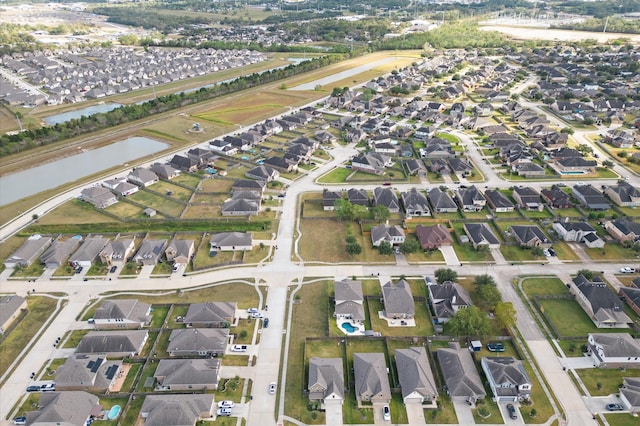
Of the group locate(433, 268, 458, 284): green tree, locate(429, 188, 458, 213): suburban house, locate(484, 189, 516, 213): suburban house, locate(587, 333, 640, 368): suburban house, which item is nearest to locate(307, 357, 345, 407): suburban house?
locate(433, 268, 458, 284): green tree

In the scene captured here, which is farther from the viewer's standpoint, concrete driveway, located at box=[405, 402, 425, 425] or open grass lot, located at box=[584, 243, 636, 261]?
open grass lot, located at box=[584, 243, 636, 261]

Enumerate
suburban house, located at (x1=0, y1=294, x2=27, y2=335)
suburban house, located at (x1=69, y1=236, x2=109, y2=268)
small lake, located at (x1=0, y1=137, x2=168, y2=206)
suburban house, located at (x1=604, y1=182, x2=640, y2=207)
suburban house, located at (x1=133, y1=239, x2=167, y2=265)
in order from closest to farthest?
suburban house, located at (x1=0, y1=294, x2=27, y2=335), suburban house, located at (x1=69, y1=236, x2=109, y2=268), suburban house, located at (x1=133, y1=239, x2=167, y2=265), suburban house, located at (x1=604, y1=182, x2=640, y2=207), small lake, located at (x1=0, y1=137, x2=168, y2=206)

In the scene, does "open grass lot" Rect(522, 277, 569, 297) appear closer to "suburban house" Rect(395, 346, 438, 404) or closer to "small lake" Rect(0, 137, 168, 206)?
"suburban house" Rect(395, 346, 438, 404)

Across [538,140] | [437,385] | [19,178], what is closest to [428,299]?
[437,385]

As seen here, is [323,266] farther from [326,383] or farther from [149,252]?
[149,252]

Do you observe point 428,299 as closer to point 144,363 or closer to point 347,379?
point 347,379

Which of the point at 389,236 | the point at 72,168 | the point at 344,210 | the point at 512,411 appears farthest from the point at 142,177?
the point at 512,411
